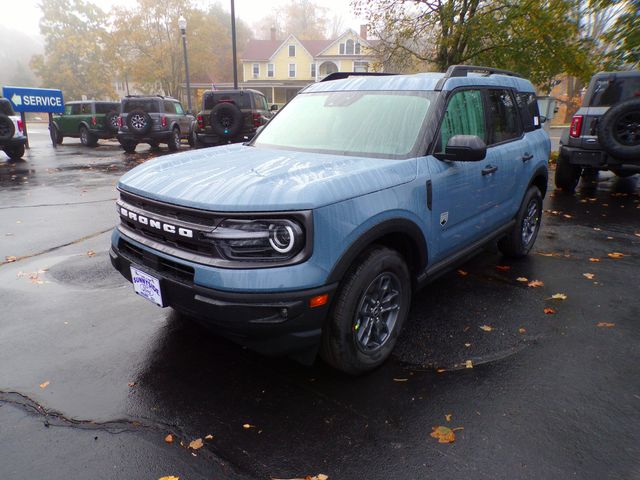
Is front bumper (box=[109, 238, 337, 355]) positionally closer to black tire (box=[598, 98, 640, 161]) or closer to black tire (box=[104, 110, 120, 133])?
black tire (box=[598, 98, 640, 161])

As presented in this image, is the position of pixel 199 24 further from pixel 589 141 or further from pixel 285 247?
pixel 285 247

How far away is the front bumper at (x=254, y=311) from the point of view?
2.43m

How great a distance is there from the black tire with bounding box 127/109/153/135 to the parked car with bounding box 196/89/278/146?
7.27ft

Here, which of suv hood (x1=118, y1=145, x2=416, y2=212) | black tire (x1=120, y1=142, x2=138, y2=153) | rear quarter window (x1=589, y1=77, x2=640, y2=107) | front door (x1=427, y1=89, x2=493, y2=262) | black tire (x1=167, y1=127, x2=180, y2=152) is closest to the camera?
suv hood (x1=118, y1=145, x2=416, y2=212)

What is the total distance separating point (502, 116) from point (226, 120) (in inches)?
425

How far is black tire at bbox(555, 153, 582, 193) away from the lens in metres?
9.07

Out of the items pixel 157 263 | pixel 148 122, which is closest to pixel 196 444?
pixel 157 263

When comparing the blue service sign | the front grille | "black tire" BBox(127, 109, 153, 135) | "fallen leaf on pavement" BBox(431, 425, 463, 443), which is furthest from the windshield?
the blue service sign

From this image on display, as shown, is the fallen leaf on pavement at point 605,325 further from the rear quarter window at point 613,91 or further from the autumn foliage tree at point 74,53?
the autumn foliage tree at point 74,53

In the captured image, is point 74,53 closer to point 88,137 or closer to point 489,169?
point 88,137

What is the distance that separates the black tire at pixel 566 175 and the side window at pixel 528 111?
4.26 m

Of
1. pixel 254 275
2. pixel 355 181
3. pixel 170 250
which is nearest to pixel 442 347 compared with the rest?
pixel 355 181

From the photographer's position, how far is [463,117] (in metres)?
3.76

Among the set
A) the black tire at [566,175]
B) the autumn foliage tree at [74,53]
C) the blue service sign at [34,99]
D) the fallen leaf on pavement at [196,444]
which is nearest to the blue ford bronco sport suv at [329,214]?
the fallen leaf on pavement at [196,444]
